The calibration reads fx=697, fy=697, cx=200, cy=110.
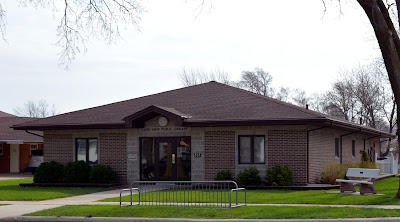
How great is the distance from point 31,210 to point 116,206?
248 centimetres

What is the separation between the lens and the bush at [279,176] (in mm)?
27656

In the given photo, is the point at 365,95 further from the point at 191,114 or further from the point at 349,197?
the point at 349,197

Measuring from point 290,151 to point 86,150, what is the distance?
9612mm

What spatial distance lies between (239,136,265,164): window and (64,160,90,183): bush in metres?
6.97

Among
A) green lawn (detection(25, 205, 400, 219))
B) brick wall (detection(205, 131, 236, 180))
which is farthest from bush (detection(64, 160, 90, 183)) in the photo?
green lawn (detection(25, 205, 400, 219))

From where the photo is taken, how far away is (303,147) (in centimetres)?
2836

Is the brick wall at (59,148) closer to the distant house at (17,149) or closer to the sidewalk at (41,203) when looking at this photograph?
the sidewalk at (41,203)

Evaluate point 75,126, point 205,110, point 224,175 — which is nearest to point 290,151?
point 224,175

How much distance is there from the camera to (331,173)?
100ft

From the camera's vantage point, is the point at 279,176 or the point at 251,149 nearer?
the point at 279,176

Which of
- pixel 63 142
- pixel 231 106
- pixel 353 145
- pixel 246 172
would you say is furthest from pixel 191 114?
pixel 353 145

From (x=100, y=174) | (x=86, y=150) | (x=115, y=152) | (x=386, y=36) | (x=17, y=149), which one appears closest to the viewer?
(x=386, y=36)

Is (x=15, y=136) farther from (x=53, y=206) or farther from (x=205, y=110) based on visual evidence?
(x=53, y=206)

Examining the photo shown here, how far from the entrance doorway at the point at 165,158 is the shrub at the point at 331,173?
19.3ft
